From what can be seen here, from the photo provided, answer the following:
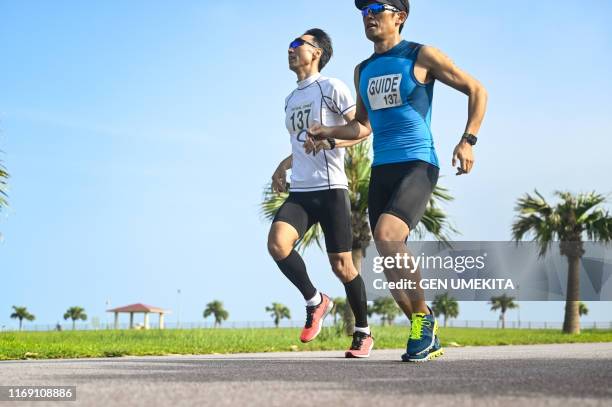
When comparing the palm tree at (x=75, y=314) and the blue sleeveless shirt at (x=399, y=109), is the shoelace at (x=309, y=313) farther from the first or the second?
the palm tree at (x=75, y=314)

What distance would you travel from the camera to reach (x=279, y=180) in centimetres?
720

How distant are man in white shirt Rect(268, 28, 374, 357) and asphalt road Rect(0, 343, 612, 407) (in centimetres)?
157

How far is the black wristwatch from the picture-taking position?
5219mm

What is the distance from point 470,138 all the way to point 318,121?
187 cm

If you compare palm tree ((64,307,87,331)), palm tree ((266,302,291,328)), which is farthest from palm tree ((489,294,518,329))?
palm tree ((64,307,87,331))

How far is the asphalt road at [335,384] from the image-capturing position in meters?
3.05

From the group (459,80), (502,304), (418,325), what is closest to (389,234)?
(418,325)

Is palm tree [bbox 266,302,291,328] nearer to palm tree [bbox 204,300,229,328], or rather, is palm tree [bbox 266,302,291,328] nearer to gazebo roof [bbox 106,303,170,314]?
palm tree [bbox 204,300,229,328]

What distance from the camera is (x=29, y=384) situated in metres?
3.93

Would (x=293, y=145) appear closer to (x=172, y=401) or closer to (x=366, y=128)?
(x=366, y=128)

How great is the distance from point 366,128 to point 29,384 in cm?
332

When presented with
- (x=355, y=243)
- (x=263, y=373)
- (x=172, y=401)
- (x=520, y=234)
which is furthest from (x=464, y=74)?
(x=520, y=234)

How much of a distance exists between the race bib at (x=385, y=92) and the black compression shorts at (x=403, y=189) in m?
0.46

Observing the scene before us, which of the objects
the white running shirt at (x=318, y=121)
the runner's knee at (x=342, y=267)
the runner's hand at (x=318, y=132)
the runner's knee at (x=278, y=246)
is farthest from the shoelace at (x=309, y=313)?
the runner's hand at (x=318, y=132)
